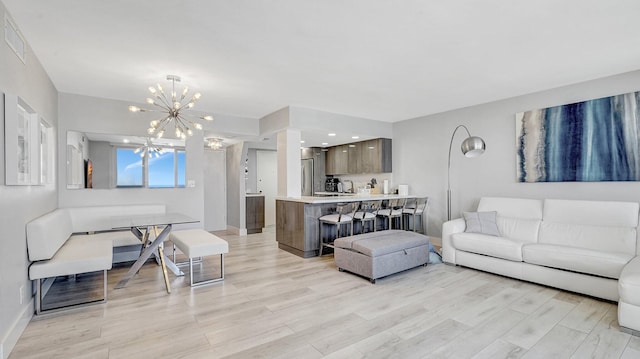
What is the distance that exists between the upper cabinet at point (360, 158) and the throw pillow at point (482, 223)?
2.54 meters

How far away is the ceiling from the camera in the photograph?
7.70 ft

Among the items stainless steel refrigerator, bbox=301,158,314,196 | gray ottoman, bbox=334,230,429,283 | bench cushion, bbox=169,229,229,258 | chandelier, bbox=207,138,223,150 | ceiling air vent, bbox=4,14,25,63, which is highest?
ceiling air vent, bbox=4,14,25,63

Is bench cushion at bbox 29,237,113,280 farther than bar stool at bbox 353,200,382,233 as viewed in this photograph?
No

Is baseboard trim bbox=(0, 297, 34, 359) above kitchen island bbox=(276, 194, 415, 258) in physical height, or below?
below

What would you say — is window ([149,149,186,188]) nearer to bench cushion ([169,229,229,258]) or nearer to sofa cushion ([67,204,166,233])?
sofa cushion ([67,204,166,233])

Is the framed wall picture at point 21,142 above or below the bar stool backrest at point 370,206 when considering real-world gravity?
above

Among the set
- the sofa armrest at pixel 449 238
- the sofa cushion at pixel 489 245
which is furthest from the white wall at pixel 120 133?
the sofa cushion at pixel 489 245

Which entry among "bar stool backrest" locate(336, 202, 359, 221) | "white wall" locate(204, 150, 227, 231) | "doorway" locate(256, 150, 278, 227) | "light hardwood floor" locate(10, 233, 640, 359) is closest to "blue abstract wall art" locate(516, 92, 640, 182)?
"light hardwood floor" locate(10, 233, 640, 359)

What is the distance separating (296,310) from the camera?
9.61 ft

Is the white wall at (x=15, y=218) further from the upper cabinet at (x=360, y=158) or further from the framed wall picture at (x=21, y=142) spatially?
the upper cabinet at (x=360, y=158)

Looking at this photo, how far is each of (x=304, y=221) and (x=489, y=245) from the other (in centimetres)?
261

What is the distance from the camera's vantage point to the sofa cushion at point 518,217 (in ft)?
13.5

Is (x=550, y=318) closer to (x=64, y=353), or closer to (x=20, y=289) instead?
(x=64, y=353)

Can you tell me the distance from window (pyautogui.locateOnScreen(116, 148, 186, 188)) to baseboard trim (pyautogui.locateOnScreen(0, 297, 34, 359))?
93.2 inches
